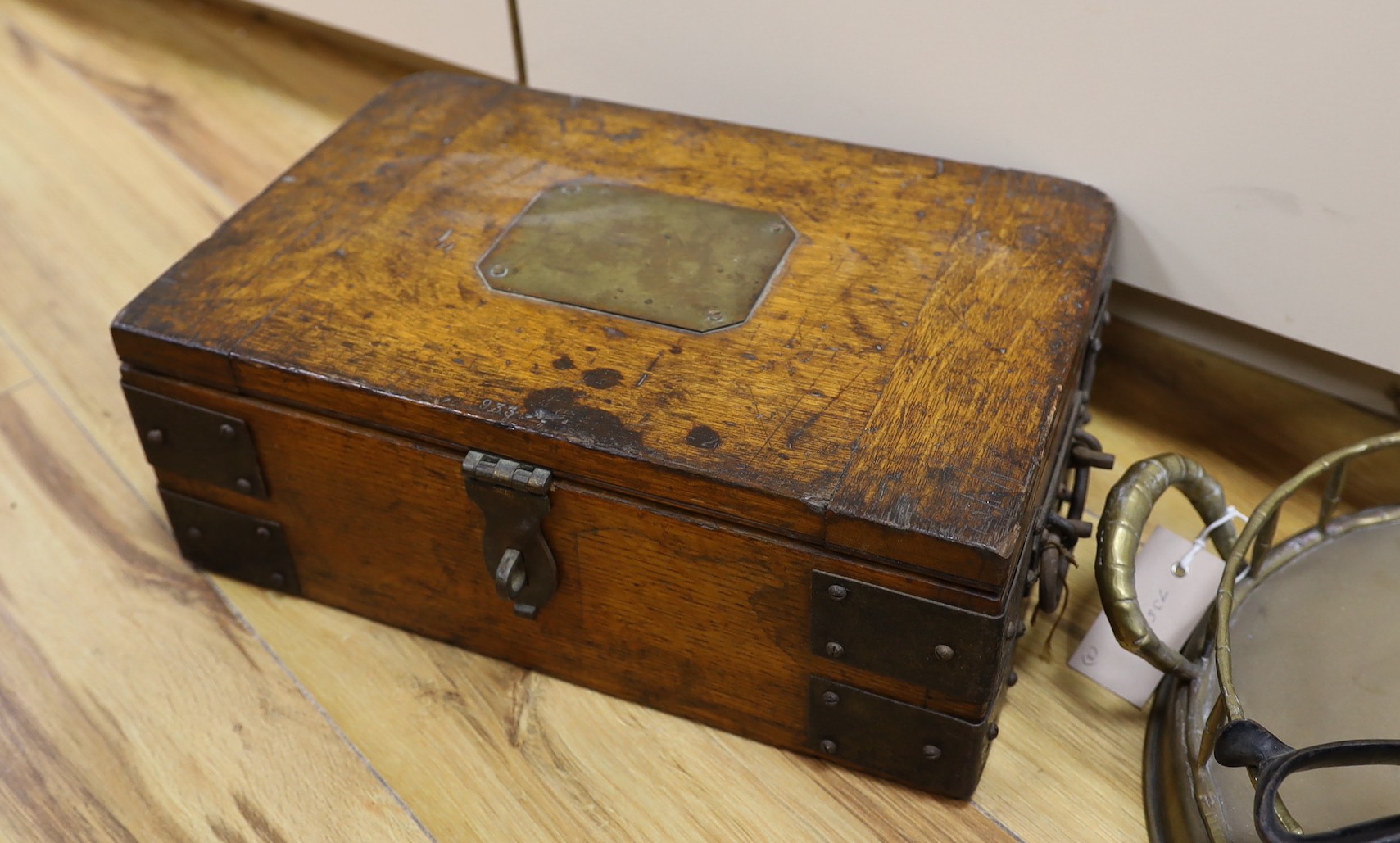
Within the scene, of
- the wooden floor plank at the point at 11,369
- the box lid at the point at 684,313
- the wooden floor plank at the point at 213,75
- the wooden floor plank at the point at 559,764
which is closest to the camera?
the box lid at the point at 684,313

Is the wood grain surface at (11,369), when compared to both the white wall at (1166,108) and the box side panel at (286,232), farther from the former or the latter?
the white wall at (1166,108)

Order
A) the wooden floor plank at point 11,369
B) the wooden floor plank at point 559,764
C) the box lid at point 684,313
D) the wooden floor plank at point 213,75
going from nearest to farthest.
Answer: the box lid at point 684,313 → the wooden floor plank at point 559,764 → the wooden floor plank at point 11,369 → the wooden floor plank at point 213,75

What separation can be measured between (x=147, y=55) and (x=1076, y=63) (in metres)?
1.35

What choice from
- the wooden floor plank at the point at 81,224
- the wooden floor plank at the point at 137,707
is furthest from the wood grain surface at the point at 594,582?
the wooden floor plank at the point at 81,224

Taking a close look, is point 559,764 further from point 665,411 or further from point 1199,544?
point 1199,544

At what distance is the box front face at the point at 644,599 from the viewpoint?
854 mm

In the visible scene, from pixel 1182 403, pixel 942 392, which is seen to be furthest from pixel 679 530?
pixel 1182 403

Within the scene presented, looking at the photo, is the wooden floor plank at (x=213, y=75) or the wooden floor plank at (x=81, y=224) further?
the wooden floor plank at (x=213, y=75)

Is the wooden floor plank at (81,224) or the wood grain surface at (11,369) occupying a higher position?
the wooden floor plank at (81,224)

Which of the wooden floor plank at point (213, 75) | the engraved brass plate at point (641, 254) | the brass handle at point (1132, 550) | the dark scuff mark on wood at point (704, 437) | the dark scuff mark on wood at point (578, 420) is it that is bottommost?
the wooden floor plank at point (213, 75)

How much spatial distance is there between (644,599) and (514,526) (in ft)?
0.36

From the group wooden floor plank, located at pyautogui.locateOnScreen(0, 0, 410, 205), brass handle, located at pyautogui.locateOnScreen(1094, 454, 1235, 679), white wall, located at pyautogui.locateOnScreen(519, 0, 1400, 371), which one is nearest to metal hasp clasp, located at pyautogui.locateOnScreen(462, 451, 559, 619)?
brass handle, located at pyautogui.locateOnScreen(1094, 454, 1235, 679)

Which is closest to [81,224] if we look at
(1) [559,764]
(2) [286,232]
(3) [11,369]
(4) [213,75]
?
(3) [11,369]

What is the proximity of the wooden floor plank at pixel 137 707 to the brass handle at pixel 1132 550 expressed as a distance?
533 millimetres
